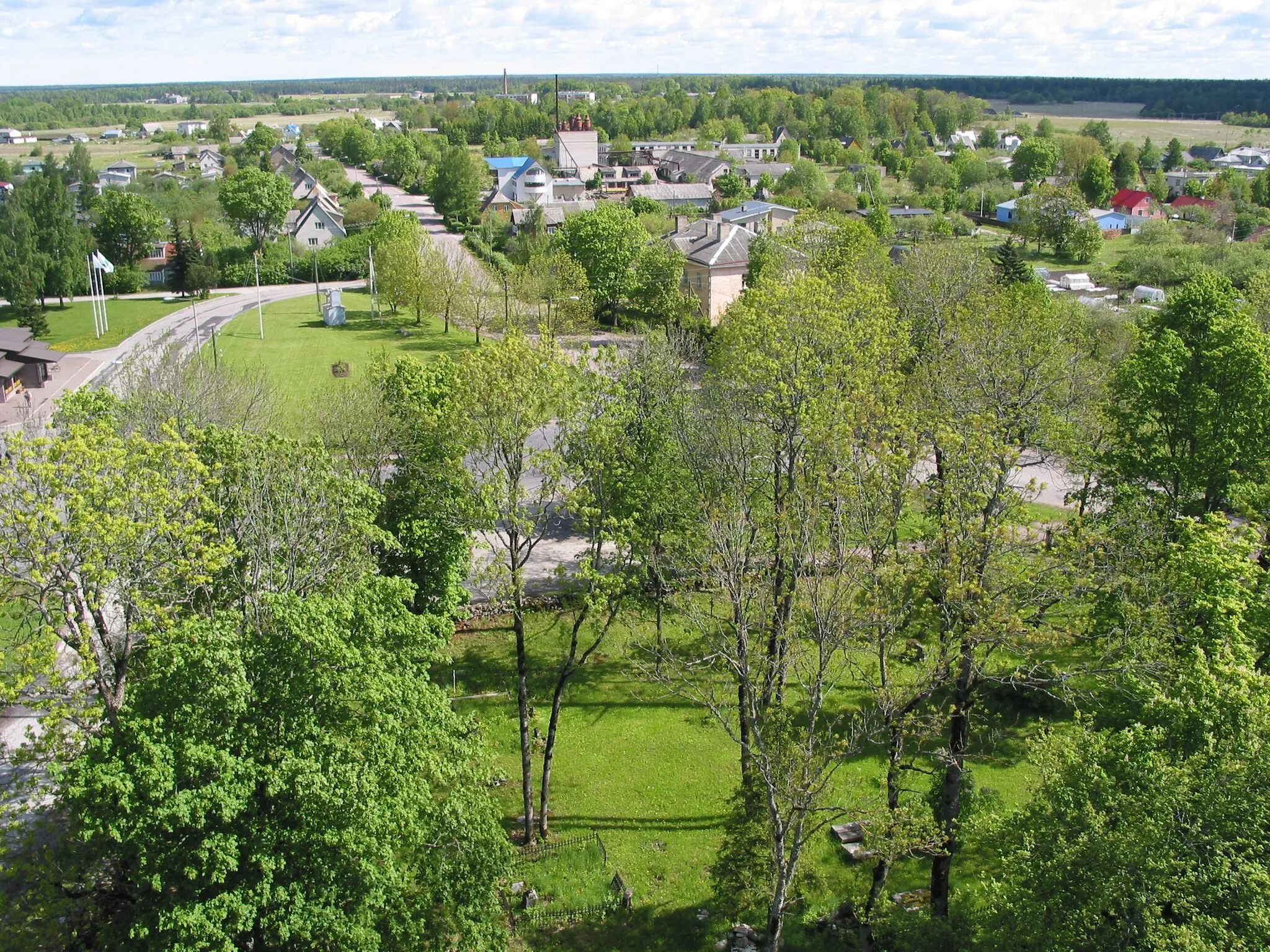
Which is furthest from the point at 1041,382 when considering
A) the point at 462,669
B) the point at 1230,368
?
the point at 462,669

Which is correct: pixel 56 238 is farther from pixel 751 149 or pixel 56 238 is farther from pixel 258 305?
pixel 751 149

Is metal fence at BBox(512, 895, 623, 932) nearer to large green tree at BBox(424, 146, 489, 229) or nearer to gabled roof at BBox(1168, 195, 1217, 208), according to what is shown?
large green tree at BBox(424, 146, 489, 229)

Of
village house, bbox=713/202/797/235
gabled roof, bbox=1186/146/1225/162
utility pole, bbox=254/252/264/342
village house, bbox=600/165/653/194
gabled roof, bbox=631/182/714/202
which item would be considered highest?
gabled roof, bbox=1186/146/1225/162

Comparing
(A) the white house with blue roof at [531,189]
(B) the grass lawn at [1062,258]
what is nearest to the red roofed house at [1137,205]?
(B) the grass lawn at [1062,258]

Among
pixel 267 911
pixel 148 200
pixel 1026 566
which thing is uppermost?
pixel 148 200

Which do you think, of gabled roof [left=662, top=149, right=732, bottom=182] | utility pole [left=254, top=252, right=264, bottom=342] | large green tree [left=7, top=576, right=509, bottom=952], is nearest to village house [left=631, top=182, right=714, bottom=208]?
gabled roof [left=662, top=149, right=732, bottom=182]

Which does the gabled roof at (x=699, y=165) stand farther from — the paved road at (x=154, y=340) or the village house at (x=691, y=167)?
the paved road at (x=154, y=340)

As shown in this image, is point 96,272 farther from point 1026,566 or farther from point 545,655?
point 1026,566
